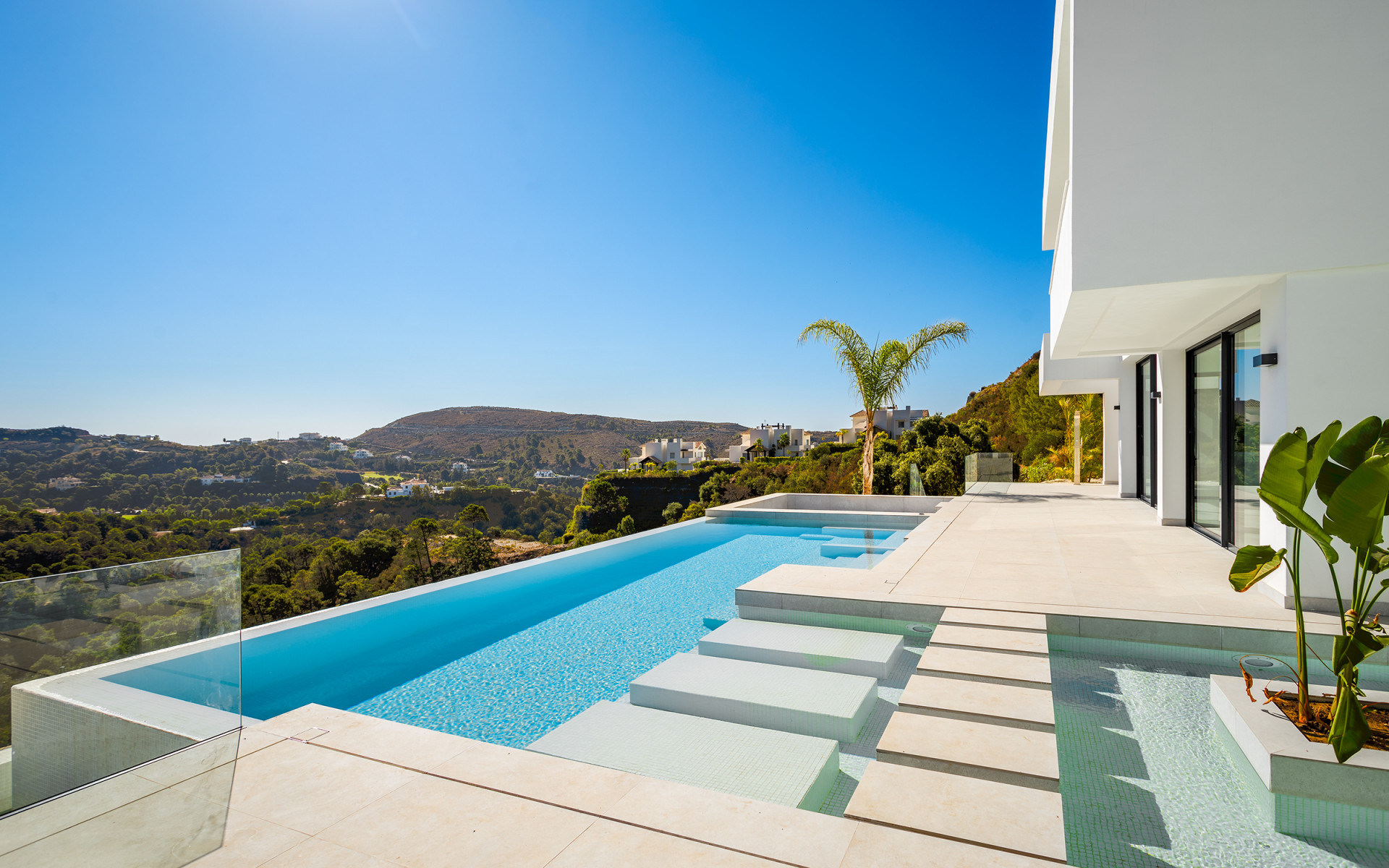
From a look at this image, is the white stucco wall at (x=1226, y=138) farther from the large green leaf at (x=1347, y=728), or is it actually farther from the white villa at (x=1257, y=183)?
the large green leaf at (x=1347, y=728)

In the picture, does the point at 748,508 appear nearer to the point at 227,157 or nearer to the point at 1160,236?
the point at 1160,236

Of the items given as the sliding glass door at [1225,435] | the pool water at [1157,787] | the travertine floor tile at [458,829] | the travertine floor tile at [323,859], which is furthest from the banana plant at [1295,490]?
the sliding glass door at [1225,435]

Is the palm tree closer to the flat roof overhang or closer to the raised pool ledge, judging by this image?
the flat roof overhang

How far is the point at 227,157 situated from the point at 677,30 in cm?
1686

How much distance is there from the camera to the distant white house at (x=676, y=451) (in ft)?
253

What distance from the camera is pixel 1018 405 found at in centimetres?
3186

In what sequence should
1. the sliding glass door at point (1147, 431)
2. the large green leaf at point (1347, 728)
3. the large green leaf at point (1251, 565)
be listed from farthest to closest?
the sliding glass door at point (1147, 431) → the large green leaf at point (1251, 565) → the large green leaf at point (1347, 728)

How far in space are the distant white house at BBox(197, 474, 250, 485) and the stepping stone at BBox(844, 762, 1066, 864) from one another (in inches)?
981

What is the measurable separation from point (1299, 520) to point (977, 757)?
6.03 ft

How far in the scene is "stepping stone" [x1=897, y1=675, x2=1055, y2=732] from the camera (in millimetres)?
3400

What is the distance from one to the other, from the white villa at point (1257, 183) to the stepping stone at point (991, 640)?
7.48ft

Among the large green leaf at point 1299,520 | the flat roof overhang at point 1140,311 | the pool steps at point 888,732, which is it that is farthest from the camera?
the flat roof overhang at point 1140,311

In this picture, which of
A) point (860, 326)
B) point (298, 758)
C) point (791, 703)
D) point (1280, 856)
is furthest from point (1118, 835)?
point (860, 326)

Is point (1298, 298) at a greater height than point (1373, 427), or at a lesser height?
greater
